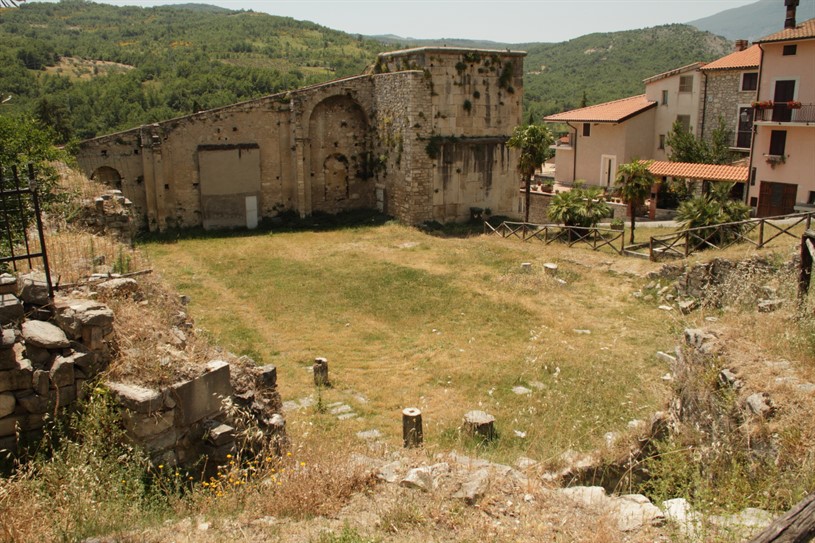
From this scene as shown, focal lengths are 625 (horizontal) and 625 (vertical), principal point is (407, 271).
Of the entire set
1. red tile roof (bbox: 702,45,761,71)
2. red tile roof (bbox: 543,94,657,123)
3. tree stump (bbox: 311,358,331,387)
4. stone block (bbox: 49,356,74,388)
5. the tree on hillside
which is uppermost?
red tile roof (bbox: 702,45,761,71)

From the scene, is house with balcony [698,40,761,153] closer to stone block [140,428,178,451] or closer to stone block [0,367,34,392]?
stone block [140,428,178,451]

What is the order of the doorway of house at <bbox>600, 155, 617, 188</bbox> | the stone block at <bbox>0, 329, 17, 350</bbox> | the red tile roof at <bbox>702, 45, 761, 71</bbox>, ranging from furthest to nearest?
the doorway of house at <bbox>600, 155, 617, 188</bbox>, the red tile roof at <bbox>702, 45, 761, 71</bbox>, the stone block at <bbox>0, 329, 17, 350</bbox>

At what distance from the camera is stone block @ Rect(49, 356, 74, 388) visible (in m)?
6.08

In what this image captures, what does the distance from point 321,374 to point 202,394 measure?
5.30 meters

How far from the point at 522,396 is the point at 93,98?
4661cm

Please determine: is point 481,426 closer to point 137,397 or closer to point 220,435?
point 220,435

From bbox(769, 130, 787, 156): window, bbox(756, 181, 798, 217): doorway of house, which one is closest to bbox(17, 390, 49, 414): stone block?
bbox(756, 181, 798, 217): doorway of house

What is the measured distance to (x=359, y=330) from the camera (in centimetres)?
1533

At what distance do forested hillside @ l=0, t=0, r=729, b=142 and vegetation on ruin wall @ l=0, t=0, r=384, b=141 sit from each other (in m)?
0.16

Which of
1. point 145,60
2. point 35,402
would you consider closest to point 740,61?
point 35,402

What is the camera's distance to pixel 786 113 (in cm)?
2697

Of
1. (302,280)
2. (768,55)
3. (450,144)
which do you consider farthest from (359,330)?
(768,55)

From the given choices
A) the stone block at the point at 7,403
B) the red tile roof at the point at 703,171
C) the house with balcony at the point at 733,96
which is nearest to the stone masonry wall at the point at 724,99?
the house with balcony at the point at 733,96

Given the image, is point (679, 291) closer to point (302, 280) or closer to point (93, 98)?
point (302, 280)
